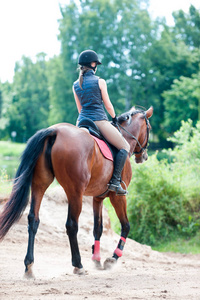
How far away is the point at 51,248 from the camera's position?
7.50m

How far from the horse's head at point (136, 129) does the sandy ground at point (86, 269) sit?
2029mm

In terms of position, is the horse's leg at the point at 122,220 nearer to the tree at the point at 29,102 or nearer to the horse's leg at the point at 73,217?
the horse's leg at the point at 73,217

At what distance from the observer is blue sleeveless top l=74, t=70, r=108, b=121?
19.6 feet

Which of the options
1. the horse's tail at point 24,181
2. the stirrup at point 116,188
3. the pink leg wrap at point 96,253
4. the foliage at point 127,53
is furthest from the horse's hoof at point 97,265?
the foliage at point 127,53

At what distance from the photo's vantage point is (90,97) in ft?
19.6

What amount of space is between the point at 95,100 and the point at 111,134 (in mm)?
561

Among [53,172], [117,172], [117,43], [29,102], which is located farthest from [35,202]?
[29,102]

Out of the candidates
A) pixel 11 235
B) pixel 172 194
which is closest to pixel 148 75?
pixel 172 194

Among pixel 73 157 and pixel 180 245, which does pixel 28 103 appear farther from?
pixel 73 157

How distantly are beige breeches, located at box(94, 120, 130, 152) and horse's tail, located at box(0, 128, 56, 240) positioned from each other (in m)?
1.02

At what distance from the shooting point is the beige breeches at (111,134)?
238 inches

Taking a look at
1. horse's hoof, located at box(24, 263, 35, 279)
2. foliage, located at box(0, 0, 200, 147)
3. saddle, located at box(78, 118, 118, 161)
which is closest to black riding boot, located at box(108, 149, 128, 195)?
saddle, located at box(78, 118, 118, 161)

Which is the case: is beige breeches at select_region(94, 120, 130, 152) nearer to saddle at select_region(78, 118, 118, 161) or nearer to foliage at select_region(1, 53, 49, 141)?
A: saddle at select_region(78, 118, 118, 161)

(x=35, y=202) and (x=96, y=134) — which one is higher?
(x=96, y=134)
